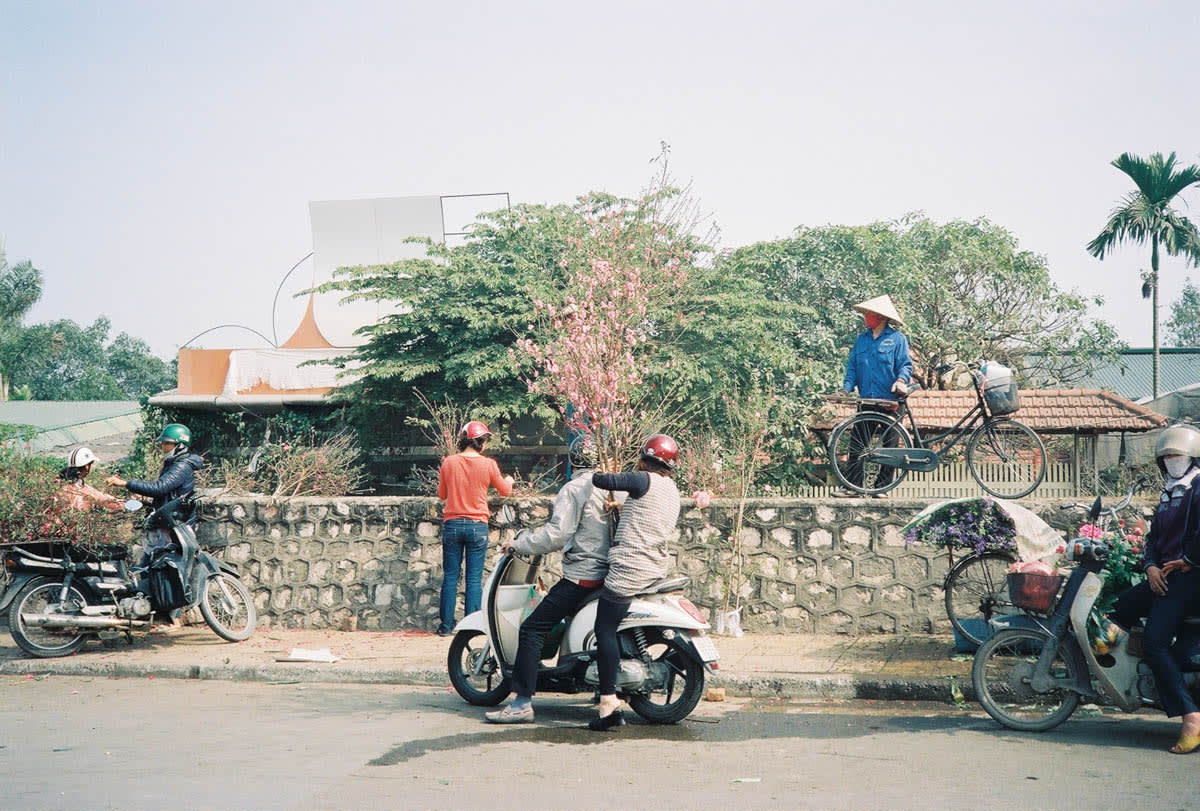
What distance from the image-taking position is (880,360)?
1109 cm

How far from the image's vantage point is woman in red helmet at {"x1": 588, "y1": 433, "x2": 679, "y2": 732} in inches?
285

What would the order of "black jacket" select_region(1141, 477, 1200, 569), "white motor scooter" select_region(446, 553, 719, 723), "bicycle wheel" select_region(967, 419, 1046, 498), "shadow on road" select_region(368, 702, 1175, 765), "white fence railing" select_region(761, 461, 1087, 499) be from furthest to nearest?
"white fence railing" select_region(761, 461, 1087, 499) < "bicycle wheel" select_region(967, 419, 1046, 498) < "white motor scooter" select_region(446, 553, 719, 723) < "shadow on road" select_region(368, 702, 1175, 765) < "black jacket" select_region(1141, 477, 1200, 569)

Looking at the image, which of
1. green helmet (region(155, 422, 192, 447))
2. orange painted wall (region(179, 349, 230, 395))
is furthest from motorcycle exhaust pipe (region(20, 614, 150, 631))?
orange painted wall (region(179, 349, 230, 395))

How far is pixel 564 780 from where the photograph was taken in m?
5.95

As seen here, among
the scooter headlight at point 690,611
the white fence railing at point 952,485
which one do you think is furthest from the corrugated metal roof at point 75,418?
the scooter headlight at point 690,611

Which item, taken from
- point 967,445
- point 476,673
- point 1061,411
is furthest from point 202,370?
point 476,673

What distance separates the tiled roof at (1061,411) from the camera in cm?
2200

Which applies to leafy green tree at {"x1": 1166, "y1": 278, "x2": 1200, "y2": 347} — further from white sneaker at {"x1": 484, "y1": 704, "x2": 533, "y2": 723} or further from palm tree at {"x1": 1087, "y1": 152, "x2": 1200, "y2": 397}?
white sneaker at {"x1": 484, "y1": 704, "x2": 533, "y2": 723}

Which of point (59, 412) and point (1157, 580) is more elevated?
point (59, 412)

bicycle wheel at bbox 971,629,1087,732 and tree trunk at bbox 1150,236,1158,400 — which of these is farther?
tree trunk at bbox 1150,236,1158,400

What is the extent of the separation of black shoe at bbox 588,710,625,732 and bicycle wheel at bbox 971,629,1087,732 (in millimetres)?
2265

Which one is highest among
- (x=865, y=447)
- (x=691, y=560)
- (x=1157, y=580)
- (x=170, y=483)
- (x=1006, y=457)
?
(x=865, y=447)

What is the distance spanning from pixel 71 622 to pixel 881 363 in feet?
25.8

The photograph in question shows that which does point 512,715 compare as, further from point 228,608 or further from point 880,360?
point 880,360
